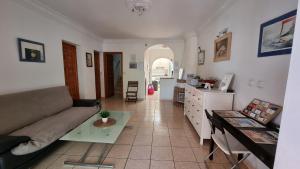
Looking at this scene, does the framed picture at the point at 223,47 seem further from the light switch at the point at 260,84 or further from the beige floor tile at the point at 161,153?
the beige floor tile at the point at 161,153

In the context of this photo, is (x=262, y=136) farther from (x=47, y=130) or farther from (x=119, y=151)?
(x=47, y=130)

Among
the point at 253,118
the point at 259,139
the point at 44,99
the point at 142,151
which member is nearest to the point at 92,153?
the point at 142,151

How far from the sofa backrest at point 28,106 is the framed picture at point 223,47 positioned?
127 inches

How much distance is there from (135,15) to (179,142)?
2.68 meters

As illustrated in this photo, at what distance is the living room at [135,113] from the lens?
1.42 m

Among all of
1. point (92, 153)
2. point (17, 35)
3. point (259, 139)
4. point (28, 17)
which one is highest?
point (28, 17)

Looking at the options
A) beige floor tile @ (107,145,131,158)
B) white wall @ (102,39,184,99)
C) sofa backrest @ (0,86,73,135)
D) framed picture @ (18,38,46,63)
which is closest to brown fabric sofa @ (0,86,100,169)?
sofa backrest @ (0,86,73,135)

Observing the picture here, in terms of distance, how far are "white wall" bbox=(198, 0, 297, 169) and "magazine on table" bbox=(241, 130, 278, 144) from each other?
0.28 metres

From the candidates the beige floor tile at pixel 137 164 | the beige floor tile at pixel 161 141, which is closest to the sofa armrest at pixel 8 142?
the beige floor tile at pixel 137 164

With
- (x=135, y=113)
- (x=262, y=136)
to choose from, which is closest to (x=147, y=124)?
(x=135, y=113)

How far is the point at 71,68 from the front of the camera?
383 centimetres

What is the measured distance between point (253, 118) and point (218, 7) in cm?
206

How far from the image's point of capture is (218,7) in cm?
257

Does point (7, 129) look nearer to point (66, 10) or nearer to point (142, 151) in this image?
point (142, 151)
